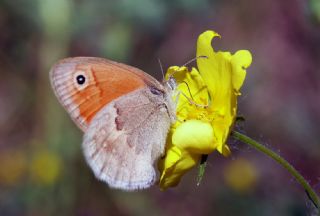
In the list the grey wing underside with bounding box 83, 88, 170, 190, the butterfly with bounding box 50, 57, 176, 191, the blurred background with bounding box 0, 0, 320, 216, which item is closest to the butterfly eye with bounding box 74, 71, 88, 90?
the butterfly with bounding box 50, 57, 176, 191

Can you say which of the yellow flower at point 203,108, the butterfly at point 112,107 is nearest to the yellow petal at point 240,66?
the yellow flower at point 203,108

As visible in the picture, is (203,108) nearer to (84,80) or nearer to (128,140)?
(128,140)

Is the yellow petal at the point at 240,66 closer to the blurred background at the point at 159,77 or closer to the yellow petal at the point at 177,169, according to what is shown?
the yellow petal at the point at 177,169

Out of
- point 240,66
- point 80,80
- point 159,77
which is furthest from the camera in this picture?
point 159,77

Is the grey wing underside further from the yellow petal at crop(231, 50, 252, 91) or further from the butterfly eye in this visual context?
the yellow petal at crop(231, 50, 252, 91)

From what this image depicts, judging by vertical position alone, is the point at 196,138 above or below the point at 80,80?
below

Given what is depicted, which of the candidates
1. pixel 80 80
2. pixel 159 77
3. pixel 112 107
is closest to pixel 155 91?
pixel 112 107

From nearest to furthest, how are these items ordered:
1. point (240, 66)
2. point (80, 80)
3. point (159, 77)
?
point (240, 66) → point (80, 80) → point (159, 77)

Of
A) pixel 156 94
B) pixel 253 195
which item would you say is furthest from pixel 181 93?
pixel 253 195
